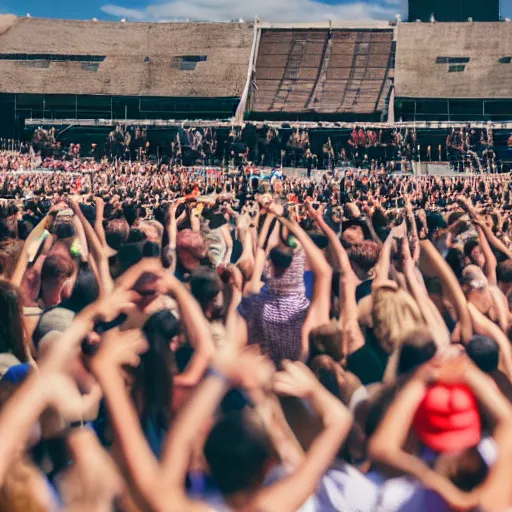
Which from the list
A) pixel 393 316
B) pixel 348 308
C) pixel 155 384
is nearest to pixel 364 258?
pixel 348 308

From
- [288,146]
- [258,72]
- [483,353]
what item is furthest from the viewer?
[258,72]

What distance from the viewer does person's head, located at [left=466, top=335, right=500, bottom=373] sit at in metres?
4.25

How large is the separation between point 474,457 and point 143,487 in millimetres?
1202

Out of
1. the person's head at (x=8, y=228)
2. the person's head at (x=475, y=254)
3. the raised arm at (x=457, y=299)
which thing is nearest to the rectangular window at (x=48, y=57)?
the person's head at (x=8, y=228)

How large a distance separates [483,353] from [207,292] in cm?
152

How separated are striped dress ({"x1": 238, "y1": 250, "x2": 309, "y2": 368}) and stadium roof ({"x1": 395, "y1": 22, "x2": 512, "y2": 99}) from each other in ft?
117

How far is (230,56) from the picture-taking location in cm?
4372

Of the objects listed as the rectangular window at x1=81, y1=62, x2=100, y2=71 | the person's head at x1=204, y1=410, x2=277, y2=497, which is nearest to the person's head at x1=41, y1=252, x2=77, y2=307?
the person's head at x1=204, y1=410, x2=277, y2=497

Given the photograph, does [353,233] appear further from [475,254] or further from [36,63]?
[36,63]

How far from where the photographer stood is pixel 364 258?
6230 mm

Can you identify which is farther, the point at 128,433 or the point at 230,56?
the point at 230,56

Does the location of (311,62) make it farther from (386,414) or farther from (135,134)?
(386,414)

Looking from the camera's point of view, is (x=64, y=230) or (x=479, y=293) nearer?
(x=479, y=293)

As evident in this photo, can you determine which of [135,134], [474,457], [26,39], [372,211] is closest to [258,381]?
[474,457]
